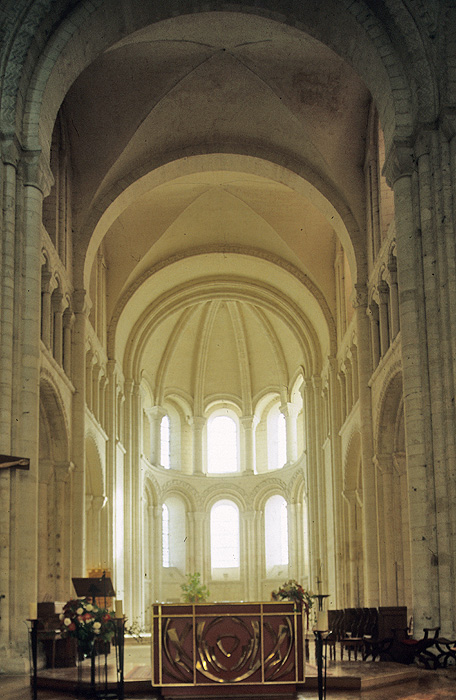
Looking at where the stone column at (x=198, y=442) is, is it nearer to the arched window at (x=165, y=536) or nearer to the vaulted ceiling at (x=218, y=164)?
the arched window at (x=165, y=536)

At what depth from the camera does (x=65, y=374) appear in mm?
22203

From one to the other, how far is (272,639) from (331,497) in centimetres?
1688

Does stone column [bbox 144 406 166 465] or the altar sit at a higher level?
stone column [bbox 144 406 166 465]

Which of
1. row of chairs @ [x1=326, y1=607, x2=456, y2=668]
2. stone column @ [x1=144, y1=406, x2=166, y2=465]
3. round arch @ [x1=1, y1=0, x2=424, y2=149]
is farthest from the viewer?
stone column @ [x1=144, y1=406, x2=166, y2=465]

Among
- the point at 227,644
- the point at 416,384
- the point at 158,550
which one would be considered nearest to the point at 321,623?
the point at 227,644

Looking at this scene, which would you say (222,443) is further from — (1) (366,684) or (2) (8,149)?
(1) (366,684)

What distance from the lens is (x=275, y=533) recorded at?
37.8 meters

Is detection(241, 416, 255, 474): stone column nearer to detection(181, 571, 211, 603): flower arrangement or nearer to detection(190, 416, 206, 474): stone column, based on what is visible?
detection(190, 416, 206, 474): stone column

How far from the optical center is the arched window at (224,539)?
37.5 meters

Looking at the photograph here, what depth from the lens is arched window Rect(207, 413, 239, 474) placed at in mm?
39188

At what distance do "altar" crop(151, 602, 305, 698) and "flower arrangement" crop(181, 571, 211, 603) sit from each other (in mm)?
20250

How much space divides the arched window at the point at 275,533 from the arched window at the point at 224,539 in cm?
128

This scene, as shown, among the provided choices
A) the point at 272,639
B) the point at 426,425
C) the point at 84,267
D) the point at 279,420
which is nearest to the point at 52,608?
the point at 272,639

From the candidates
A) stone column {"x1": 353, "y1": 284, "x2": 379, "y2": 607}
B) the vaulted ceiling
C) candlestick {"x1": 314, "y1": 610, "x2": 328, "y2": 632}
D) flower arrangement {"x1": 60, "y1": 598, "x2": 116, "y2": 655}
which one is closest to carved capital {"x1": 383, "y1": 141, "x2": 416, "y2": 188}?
the vaulted ceiling
